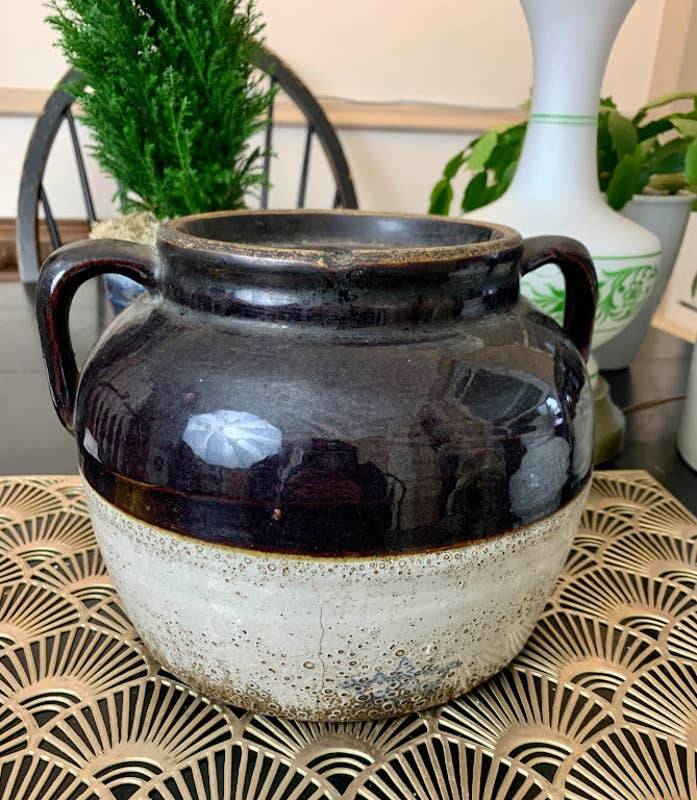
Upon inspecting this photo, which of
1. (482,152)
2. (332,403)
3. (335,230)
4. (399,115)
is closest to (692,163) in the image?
(482,152)

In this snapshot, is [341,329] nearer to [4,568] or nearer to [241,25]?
[4,568]

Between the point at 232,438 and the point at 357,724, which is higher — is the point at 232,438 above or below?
above

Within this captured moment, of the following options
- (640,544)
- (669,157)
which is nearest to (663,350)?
(669,157)

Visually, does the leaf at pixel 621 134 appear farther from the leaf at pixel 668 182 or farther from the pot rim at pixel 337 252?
the pot rim at pixel 337 252

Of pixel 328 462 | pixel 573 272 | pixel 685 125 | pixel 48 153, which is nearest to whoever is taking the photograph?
pixel 328 462

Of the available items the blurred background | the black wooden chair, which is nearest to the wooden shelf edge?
the blurred background

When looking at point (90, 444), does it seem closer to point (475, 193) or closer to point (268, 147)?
point (475, 193)

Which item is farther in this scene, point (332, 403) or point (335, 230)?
point (335, 230)

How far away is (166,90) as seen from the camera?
51cm

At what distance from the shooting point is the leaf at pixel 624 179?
1.94 ft

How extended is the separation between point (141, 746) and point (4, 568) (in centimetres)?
16

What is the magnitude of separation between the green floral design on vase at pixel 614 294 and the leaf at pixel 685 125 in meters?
0.14

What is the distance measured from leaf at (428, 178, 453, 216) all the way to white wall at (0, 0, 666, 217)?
2.01ft

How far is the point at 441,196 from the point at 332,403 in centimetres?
52
